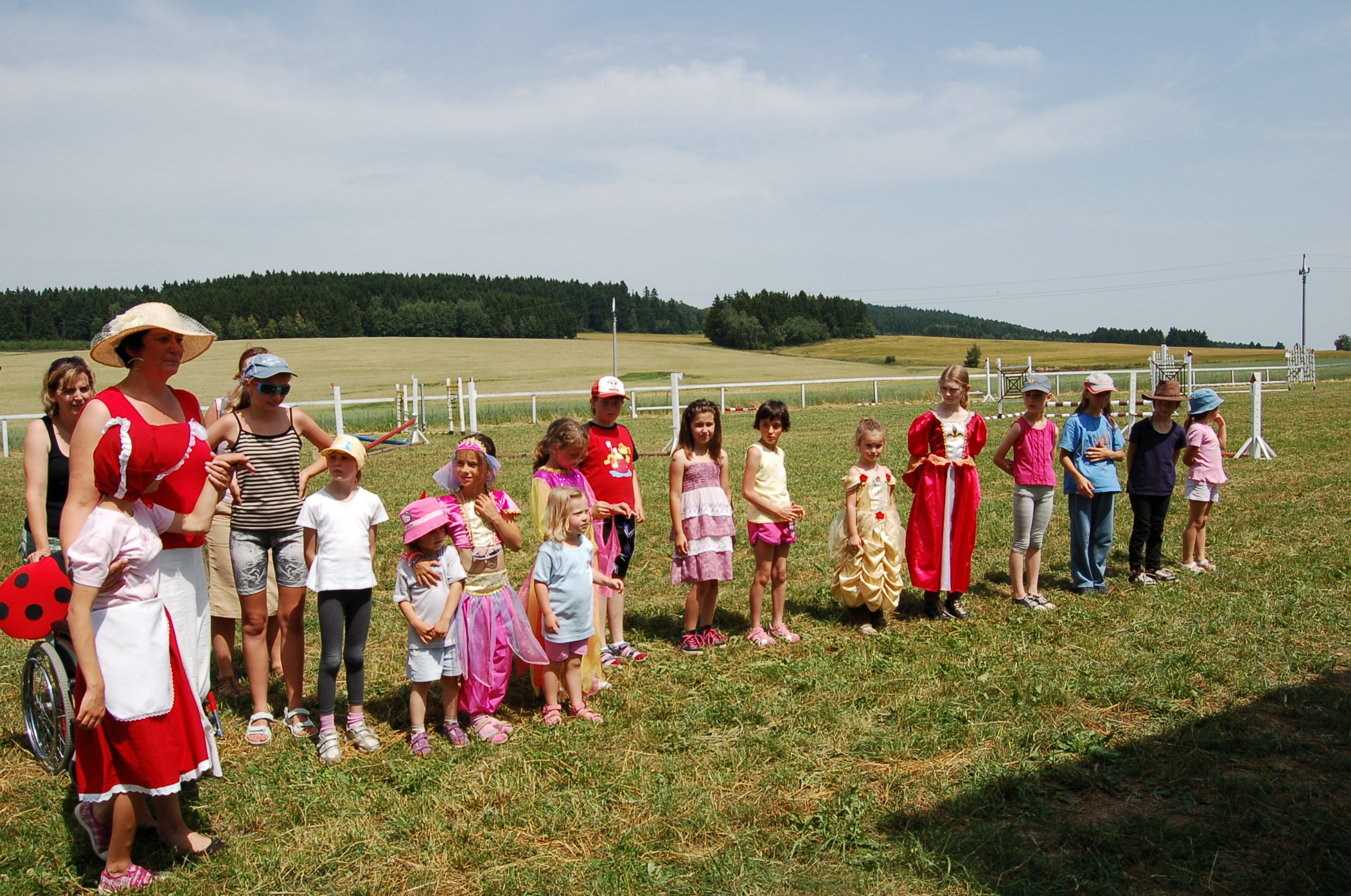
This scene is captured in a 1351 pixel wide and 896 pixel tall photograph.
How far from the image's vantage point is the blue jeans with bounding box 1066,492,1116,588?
22.9 feet

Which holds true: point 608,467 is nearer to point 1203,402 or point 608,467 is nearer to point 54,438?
point 54,438

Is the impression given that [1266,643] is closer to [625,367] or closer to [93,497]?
[93,497]

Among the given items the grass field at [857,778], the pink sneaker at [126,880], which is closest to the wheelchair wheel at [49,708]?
the grass field at [857,778]

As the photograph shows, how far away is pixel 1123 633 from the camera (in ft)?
19.3

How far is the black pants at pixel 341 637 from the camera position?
438 cm

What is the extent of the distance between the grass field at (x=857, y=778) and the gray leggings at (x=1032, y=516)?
546 mm

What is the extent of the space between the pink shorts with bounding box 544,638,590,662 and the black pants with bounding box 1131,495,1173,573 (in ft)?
16.0

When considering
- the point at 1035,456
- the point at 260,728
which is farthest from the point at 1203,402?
the point at 260,728

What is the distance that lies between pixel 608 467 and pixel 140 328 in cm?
291

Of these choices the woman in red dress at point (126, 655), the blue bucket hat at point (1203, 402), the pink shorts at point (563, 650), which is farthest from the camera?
the blue bucket hat at point (1203, 402)

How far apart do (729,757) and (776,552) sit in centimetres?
200

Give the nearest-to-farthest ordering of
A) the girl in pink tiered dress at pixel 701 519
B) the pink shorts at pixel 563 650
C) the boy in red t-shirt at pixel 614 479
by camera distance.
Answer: the pink shorts at pixel 563 650 → the boy in red t-shirt at pixel 614 479 → the girl in pink tiered dress at pixel 701 519

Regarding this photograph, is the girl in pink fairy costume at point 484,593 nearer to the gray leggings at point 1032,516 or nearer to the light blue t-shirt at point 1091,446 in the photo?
the gray leggings at point 1032,516

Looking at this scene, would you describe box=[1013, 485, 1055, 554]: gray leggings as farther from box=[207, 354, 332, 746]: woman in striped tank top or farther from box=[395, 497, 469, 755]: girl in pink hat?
box=[207, 354, 332, 746]: woman in striped tank top
